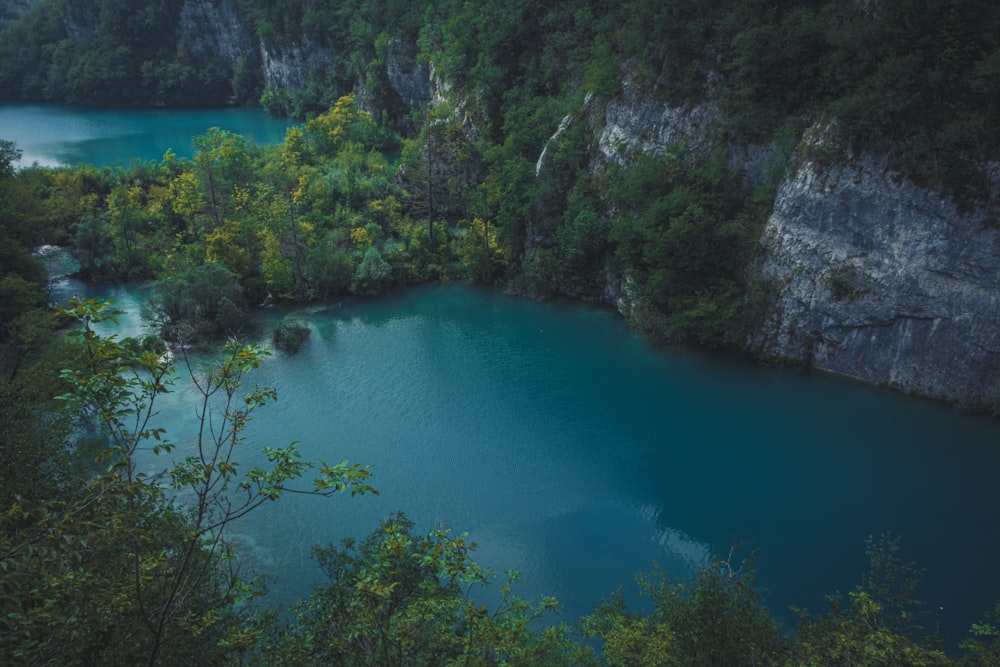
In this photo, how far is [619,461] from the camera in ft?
70.5

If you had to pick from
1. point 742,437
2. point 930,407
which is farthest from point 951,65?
point 742,437

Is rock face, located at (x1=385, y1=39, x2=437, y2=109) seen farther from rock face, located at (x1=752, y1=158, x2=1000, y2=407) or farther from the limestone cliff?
rock face, located at (x1=752, y1=158, x2=1000, y2=407)

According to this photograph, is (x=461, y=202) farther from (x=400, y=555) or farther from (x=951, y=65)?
(x=400, y=555)

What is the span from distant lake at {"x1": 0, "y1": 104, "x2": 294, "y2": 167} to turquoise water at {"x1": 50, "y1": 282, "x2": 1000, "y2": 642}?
3465 centimetres

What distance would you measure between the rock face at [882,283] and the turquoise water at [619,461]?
3.67ft

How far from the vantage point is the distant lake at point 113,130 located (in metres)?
54.8

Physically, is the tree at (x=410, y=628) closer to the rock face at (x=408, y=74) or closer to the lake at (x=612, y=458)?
the lake at (x=612, y=458)

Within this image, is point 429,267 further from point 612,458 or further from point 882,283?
point 882,283

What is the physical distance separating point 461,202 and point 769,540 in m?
26.0

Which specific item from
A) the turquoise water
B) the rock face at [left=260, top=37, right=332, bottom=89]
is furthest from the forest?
the rock face at [left=260, top=37, right=332, bottom=89]

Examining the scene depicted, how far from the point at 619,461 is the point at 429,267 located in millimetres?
17251

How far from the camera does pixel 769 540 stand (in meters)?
18.2

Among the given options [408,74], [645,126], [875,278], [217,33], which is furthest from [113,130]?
[875,278]

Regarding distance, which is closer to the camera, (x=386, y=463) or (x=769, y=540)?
(x=769, y=540)
